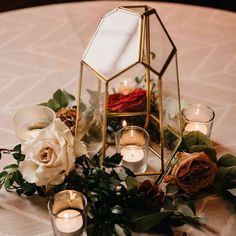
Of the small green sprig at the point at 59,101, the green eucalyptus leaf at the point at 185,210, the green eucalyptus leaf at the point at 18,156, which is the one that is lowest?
the green eucalyptus leaf at the point at 185,210

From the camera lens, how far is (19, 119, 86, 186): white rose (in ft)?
2.72

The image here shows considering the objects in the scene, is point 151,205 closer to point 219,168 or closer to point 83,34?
point 219,168

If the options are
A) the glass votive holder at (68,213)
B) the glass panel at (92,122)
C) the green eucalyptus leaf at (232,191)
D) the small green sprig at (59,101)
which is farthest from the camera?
the small green sprig at (59,101)

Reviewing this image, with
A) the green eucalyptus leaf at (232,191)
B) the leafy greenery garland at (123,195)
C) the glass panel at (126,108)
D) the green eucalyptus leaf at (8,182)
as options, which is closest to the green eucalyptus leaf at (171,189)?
the leafy greenery garland at (123,195)

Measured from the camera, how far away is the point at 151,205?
846mm

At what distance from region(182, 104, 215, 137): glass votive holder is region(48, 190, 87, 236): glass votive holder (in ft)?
→ 1.13

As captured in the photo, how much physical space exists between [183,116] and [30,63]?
58cm

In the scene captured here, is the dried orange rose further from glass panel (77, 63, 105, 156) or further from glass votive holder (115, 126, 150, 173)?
glass panel (77, 63, 105, 156)

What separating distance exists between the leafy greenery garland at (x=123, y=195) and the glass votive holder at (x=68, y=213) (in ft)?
0.10

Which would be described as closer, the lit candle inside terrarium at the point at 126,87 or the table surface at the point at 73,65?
the table surface at the point at 73,65

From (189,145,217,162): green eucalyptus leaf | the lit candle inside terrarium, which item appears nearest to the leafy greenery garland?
(189,145,217,162): green eucalyptus leaf

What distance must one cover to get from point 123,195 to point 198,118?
1.06ft

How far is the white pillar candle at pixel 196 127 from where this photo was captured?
1.03 meters

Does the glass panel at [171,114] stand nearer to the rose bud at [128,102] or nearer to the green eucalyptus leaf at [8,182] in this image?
the rose bud at [128,102]
